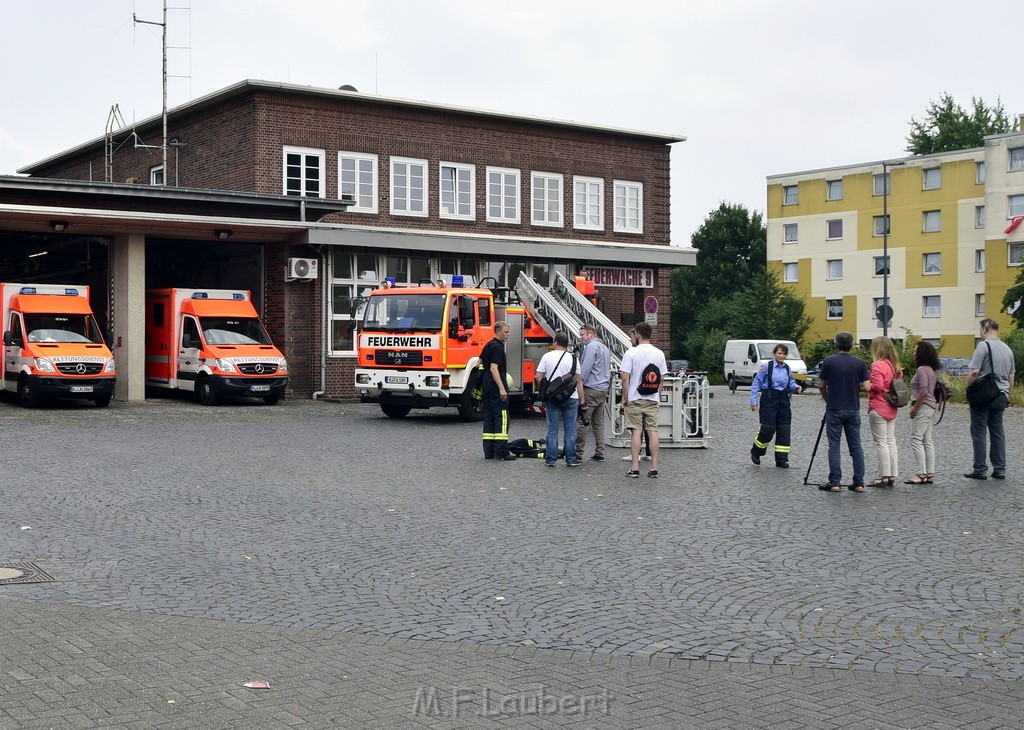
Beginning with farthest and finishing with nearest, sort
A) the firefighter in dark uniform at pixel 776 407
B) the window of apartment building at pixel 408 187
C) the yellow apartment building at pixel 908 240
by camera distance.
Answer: the yellow apartment building at pixel 908 240 < the window of apartment building at pixel 408 187 < the firefighter in dark uniform at pixel 776 407

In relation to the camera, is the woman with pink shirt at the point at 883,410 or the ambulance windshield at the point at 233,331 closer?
the woman with pink shirt at the point at 883,410

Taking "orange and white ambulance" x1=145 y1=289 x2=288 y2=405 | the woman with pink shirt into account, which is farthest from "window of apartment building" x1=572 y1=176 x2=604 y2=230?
the woman with pink shirt

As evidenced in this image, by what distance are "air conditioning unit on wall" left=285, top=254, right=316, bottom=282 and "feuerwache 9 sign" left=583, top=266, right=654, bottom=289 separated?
9054 millimetres

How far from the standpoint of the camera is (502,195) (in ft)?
Answer: 118

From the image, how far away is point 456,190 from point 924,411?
2284cm

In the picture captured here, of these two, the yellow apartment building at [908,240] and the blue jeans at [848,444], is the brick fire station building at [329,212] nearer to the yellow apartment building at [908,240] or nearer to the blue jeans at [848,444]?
the blue jeans at [848,444]

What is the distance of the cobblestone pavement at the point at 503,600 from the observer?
210 inches

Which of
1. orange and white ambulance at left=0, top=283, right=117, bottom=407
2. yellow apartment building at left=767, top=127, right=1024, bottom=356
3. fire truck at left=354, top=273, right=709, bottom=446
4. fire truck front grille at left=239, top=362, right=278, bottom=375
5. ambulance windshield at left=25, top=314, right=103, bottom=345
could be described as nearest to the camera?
fire truck at left=354, top=273, right=709, bottom=446

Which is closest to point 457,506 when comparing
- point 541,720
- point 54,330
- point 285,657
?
point 285,657

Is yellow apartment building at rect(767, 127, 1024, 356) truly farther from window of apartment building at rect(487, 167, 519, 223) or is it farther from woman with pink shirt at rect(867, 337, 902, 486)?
woman with pink shirt at rect(867, 337, 902, 486)

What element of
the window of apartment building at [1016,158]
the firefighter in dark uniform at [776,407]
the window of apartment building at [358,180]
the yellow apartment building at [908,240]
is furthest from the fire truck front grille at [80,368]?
the window of apartment building at [1016,158]

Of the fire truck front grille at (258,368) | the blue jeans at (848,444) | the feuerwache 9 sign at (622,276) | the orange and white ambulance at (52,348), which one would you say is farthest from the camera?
the feuerwache 9 sign at (622,276)

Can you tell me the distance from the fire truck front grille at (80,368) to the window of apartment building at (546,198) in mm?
15044

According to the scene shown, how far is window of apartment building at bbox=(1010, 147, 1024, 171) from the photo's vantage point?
6606cm
